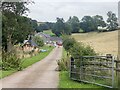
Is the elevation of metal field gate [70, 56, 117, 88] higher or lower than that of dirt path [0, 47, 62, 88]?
higher

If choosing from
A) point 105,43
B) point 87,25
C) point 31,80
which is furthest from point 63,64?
point 87,25

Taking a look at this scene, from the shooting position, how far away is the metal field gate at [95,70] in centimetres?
1430

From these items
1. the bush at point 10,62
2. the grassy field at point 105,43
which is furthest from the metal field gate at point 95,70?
the grassy field at point 105,43

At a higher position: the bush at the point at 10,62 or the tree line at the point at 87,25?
the tree line at the point at 87,25

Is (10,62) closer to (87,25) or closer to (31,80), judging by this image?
(31,80)

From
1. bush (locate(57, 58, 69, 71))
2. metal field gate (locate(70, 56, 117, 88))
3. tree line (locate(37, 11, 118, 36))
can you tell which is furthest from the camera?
tree line (locate(37, 11, 118, 36))

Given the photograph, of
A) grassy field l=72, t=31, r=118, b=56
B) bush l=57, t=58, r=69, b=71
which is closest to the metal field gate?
bush l=57, t=58, r=69, b=71

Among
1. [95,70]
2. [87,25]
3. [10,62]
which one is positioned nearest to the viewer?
[95,70]

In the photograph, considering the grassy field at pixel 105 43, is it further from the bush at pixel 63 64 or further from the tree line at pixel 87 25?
the tree line at pixel 87 25

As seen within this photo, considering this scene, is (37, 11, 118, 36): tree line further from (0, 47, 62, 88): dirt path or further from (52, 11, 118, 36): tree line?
(0, 47, 62, 88): dirt path

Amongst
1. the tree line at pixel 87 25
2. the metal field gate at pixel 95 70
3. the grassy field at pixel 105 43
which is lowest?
the grassy field at pixel 105 43

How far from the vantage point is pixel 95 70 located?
16.2 m

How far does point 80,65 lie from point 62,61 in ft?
35.4

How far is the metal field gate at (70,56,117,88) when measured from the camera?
14305 mm
